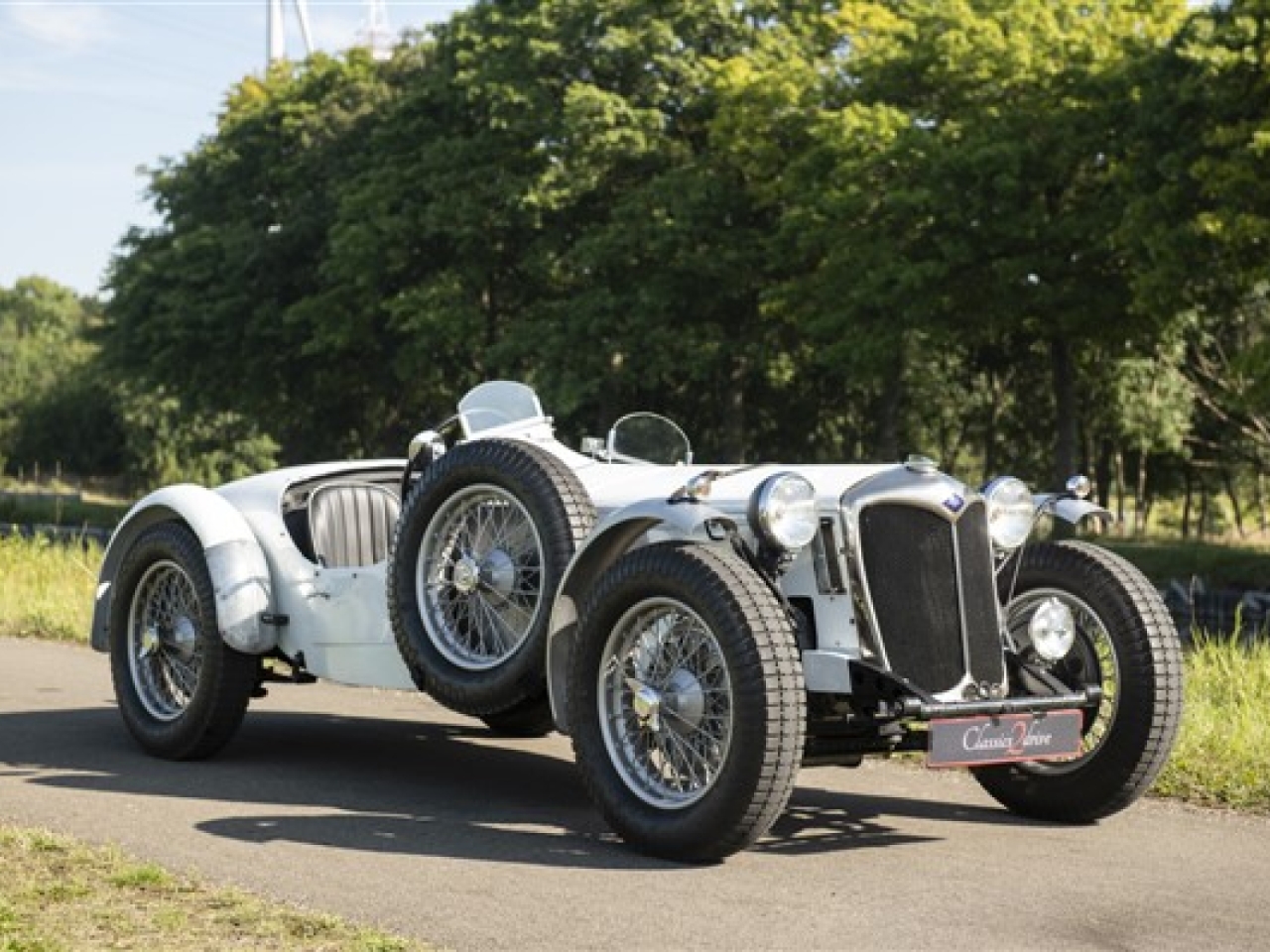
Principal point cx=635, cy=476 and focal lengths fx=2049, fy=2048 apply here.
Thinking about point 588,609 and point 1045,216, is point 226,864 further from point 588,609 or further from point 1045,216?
point 1045,216

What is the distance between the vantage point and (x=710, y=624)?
21.6 ft

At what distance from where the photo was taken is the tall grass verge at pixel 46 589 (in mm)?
15000

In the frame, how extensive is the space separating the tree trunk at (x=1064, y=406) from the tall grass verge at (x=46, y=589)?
70.9 feet

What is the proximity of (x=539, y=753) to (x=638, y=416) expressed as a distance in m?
1.78

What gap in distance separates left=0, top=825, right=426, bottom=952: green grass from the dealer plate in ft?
7.09

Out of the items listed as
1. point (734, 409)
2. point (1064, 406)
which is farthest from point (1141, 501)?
point (1064, 406)

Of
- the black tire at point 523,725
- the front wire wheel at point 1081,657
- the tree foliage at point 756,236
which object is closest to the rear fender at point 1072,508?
the front wire wheel at point 1081,657

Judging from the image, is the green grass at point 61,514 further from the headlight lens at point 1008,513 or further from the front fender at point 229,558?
the headlight lens at point 1008,513

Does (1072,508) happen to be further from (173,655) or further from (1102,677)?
(173,655)

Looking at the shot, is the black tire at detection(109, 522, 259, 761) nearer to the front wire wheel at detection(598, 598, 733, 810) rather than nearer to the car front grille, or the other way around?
the front wire wheel at detection(598, 598, 733, 810)

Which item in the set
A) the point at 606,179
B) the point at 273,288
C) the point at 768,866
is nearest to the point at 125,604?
the point at 768,866

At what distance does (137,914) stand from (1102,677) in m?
3.65

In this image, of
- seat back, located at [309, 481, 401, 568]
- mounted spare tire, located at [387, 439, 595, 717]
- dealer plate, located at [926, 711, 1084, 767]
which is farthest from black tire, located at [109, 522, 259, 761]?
dealer plate, located at [926, 711, 1084, 767]

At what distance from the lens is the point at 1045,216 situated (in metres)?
35.2
